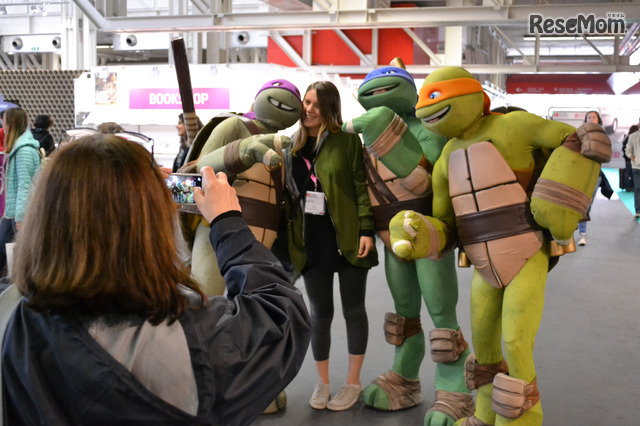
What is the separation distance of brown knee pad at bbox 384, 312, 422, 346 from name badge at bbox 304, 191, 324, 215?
0.61 metres

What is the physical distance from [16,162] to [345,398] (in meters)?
3.17

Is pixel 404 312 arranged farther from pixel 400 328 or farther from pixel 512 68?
pixel 512 68

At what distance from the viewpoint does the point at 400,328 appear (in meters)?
3.19

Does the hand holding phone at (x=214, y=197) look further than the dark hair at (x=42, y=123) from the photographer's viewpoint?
No

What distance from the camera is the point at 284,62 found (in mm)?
11969

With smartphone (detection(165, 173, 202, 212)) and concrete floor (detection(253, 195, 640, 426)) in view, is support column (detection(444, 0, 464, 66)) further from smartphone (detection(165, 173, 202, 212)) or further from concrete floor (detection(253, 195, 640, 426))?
smartphone (detection(165, 173, 202, 212))

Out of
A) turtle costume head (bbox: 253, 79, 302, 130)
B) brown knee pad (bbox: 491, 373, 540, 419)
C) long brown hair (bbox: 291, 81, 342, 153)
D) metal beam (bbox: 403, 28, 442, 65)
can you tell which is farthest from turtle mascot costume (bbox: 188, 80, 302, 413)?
metal beam (bbox: 403, 28, 442, 65)

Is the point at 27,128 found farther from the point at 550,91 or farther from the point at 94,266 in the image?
the point at 550,91

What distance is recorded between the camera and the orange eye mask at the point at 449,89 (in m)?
2.57

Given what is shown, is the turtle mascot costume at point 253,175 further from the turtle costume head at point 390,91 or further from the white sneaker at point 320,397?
the white sneaker at point 320,397

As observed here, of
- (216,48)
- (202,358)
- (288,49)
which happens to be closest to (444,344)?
(202,358)

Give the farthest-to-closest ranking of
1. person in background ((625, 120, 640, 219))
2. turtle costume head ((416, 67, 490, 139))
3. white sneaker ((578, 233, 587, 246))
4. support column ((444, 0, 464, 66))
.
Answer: support column ((444, 0, 464, 66)) < person in background ((625, 120, 640, 219)) < white sneaker ((578, 233, 587, 246)) < turtle costume head ((416, 67, 490, 139))

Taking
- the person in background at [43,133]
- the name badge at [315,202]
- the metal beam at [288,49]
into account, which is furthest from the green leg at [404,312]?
the metal beam at [288,49]

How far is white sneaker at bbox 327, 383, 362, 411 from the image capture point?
127 inches
